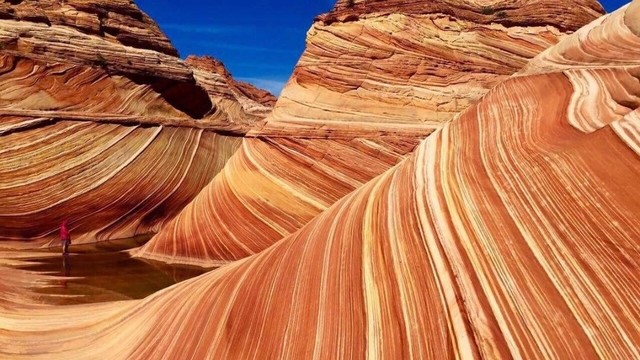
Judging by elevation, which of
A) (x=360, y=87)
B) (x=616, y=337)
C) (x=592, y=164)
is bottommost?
(x=616, y=337)

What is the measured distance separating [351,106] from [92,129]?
18.3 feet

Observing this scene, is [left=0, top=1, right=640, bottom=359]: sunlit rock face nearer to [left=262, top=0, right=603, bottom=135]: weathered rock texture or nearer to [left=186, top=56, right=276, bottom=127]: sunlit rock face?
[left=262, top=0, right=603, bottom=135]: weathered rock texture

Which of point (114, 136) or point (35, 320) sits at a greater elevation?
point (114, 136)

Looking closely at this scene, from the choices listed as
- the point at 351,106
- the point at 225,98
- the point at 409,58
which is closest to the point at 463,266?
the point at 351,106

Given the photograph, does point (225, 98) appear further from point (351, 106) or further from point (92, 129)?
point (351, 106)

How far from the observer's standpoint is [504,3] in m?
10.6

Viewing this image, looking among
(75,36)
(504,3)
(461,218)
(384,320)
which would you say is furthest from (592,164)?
(75,36)

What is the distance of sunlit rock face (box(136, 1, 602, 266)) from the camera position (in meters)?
8.48

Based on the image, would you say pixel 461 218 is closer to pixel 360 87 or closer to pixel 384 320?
pixel 384 320

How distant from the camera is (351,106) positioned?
9.10 m

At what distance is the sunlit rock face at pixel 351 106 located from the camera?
334 inches

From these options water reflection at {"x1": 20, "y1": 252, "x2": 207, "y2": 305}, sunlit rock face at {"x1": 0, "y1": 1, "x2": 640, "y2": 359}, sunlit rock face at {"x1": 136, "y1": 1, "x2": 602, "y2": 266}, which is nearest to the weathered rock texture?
sunlit rock face at {"x1": 136, "y1": 1, "x2": 602, "y2": 266}

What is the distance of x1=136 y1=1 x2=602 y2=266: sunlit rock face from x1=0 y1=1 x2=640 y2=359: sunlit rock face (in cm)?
313

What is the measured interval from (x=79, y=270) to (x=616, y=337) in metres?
7.20
